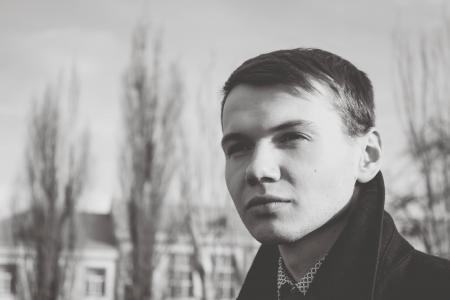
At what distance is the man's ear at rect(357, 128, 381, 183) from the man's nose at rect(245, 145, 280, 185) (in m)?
0.19

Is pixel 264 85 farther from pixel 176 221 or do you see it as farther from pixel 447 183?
pixel 176 221

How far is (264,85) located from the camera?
1.03 meters

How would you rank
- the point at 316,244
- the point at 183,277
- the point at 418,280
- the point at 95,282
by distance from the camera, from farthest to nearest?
the point at 183,277 < the point at 95,282 < the point at 316,244 < the point at 418,280

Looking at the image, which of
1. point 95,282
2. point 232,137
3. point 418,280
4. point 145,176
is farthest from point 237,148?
point 95,282

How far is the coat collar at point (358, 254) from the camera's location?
936 mm

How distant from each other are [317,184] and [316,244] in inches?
5.2

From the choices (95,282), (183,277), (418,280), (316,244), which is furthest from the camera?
(183,277)

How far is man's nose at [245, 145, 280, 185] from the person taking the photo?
94 cm

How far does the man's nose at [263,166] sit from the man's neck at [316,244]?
14 centimetres

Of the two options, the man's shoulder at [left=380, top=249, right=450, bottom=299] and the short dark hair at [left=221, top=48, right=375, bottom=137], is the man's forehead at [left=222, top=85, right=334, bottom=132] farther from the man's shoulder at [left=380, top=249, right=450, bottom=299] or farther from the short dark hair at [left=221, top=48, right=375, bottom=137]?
the man's shoulder at [left=380, top=249, right=450, bottom=299]

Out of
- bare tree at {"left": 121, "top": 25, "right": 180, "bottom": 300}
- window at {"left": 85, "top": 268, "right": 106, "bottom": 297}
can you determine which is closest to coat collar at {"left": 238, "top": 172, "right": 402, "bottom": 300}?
bare tree at {"left": 121, "top": 25, "right": 180, "bottom": 300}

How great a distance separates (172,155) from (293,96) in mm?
13647

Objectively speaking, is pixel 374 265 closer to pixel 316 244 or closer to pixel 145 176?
pixel 316 244

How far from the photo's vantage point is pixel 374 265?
0.93 m
